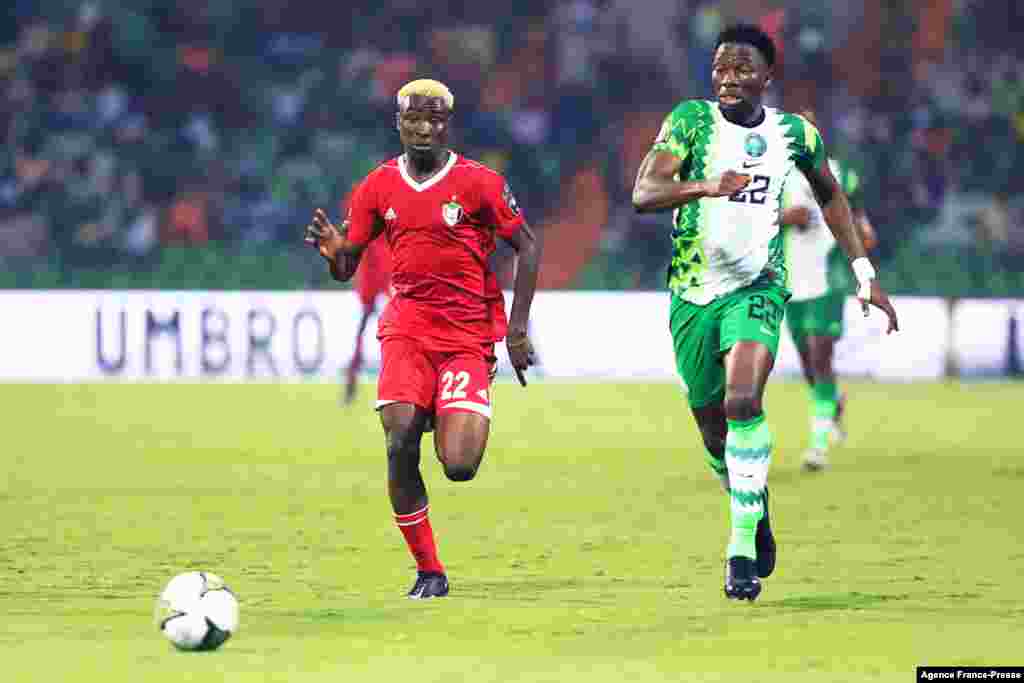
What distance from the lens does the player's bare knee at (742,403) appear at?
316 inches

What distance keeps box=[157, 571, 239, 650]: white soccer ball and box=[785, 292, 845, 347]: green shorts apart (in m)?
8.40

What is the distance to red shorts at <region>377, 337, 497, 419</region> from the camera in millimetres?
8086

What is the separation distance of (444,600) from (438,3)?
20171 millimetres

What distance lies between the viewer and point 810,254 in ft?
48.2

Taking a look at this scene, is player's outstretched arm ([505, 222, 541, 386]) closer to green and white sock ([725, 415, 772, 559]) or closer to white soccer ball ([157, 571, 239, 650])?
green and white sock ([725, 415, 772, 559])

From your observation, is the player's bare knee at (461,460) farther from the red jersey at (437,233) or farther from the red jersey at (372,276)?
the red jersey at (372,276)

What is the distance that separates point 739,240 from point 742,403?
2.27 feet

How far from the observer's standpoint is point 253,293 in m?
22.6

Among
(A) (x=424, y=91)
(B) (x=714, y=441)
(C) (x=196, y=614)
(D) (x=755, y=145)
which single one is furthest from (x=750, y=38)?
(C) (x=196, y=614)

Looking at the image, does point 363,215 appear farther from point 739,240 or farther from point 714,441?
point 714,441

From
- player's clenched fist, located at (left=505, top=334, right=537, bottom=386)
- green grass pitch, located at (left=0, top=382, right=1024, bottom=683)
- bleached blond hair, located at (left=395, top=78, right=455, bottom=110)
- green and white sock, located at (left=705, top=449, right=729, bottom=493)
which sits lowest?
green grass pitch, located at (left=0, top=382, right=1024, bottom=683)

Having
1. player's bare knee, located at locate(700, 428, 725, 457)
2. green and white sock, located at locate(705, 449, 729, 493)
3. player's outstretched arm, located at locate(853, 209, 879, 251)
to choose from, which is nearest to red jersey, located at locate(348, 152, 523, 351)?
player's bare knee, located at locate(700, 428, 725, 457)

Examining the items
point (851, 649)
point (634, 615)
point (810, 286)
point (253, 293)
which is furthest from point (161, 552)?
point (253, 293)

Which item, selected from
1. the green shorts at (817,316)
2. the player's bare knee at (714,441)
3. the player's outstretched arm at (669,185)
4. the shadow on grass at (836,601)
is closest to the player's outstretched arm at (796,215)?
the green shorts at (817,316)
